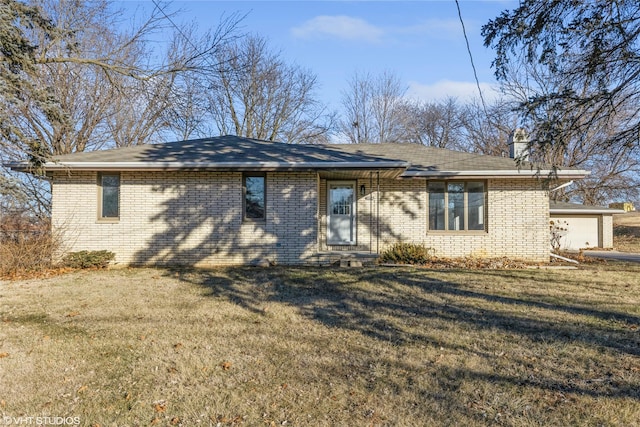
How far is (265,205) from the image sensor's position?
11.3m

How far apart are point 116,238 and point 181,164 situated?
8.98ft

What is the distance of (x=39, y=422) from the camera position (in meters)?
3.00

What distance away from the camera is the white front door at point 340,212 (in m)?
12.7

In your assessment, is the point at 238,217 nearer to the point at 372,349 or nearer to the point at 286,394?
the point at 372,349

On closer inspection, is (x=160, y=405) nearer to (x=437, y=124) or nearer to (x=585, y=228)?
(x=585, y=228)

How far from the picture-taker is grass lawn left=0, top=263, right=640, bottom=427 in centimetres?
316

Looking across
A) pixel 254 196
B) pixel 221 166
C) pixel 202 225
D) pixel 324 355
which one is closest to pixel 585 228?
pixel 254 196

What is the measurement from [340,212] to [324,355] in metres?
8.64

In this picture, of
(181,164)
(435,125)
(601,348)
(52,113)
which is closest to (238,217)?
(181,164)

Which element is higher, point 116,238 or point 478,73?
point 478,73

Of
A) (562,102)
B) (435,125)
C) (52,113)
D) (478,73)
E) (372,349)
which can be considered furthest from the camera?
(435,125)

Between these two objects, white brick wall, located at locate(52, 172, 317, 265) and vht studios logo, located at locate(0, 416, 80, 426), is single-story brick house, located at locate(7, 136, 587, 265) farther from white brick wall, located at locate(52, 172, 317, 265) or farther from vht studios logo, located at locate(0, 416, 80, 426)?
vht studios logo, located at locate(0, 416, 80, 426)

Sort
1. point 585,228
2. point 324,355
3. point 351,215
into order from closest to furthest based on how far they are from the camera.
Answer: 1. point 324,355
2. point 351,215
3. point 585,228

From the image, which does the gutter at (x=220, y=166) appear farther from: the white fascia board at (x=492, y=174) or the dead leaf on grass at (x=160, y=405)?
the dead leaf on grass at (x=160, y=405)
